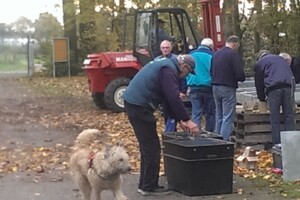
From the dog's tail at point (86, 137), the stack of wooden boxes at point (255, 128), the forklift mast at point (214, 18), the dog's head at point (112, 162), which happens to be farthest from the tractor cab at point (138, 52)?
the dog's head at point (112, 162)

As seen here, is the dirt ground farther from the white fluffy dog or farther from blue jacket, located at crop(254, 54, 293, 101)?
blue jacket, located at crop(254, 54, 293, 101)

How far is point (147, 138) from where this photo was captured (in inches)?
381

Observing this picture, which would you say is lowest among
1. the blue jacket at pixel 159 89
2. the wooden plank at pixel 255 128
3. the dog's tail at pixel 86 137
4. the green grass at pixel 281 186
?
the green grass at pixel 281 186

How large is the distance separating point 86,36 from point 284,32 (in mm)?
18267

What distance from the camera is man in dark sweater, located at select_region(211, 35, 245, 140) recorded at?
13.1 meters

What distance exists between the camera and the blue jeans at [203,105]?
13.9 meters

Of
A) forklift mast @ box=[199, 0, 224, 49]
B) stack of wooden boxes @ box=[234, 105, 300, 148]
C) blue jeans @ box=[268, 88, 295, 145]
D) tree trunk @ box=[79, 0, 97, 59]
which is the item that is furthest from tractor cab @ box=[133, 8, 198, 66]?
tree trunk @ box=[79, 0, 97, 59]

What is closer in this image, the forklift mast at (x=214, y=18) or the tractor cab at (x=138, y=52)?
the tractor cab at (x=138, y=52)

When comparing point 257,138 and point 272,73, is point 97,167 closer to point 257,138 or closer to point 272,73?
point 272,73

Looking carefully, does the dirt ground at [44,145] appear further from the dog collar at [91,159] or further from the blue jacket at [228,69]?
the blue jacket at [228,69]

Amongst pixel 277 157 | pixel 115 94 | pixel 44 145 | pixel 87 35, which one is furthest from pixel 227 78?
pixel 87 35

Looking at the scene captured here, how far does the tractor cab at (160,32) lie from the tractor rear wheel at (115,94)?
2.83 feet

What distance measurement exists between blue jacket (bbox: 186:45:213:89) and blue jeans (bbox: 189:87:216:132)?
0.49 ft

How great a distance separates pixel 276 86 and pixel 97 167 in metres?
4.99
